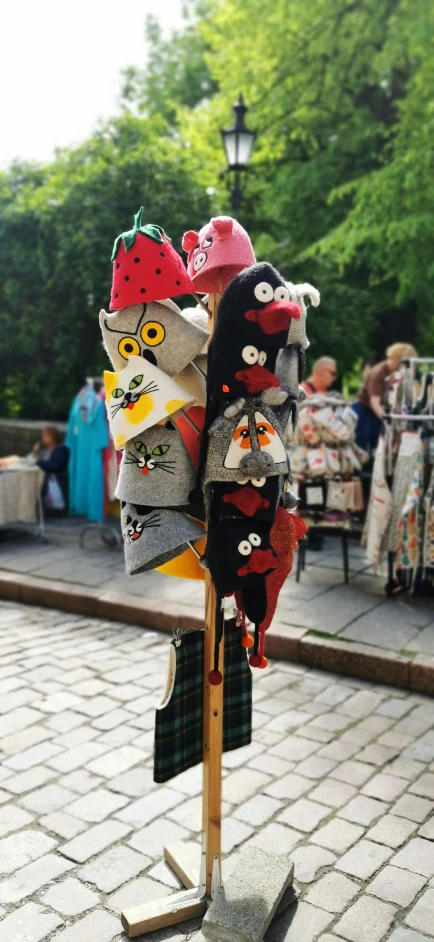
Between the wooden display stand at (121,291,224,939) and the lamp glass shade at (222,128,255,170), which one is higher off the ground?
the lamp glass shade at (222,128,255,170)

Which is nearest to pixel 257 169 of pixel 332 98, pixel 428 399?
pixel 332 98

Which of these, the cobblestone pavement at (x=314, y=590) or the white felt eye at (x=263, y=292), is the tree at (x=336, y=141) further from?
the white felt eye at (x=263, y=292)

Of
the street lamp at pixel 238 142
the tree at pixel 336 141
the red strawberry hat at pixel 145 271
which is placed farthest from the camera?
the tree at pixel 336 141

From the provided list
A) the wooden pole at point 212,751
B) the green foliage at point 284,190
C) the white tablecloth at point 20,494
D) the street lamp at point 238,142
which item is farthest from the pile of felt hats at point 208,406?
the green foliage at point 284,190

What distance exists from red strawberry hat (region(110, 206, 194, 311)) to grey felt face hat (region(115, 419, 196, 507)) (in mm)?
440

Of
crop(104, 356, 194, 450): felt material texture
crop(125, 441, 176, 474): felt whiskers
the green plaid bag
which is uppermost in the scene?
crop(104, 356, 194, 450): felt material texture

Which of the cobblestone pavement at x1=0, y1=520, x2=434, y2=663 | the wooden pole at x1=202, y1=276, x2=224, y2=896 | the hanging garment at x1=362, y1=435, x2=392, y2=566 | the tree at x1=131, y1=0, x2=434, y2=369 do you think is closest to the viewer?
the wooden pole at x1=202, y1=276, x2=224, y2=896

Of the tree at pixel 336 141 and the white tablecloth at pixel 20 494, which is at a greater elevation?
the tree at pixel 336 141

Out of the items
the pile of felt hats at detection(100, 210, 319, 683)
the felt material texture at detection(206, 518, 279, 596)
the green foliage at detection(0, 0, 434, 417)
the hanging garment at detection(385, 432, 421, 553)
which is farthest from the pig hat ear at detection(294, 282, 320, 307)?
the green foliage at detection(0, 0, 434, 417)

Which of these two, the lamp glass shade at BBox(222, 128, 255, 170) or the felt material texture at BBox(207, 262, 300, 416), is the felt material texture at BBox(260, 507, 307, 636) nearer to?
the felt material texture at BBox(207, 262, 300, 416)

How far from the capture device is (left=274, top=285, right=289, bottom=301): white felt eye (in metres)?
2.59

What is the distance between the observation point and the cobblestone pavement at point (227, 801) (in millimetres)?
3061

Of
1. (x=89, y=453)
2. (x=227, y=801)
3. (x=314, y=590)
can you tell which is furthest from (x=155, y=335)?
(x=89, y=453)

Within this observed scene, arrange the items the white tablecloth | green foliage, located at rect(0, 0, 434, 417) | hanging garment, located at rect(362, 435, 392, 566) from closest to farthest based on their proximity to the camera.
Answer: hanging garment, located at rect(362, 435, 392, 566)
the white tablecloth
green foliage, located at rect(0, 0, 434, 417)
